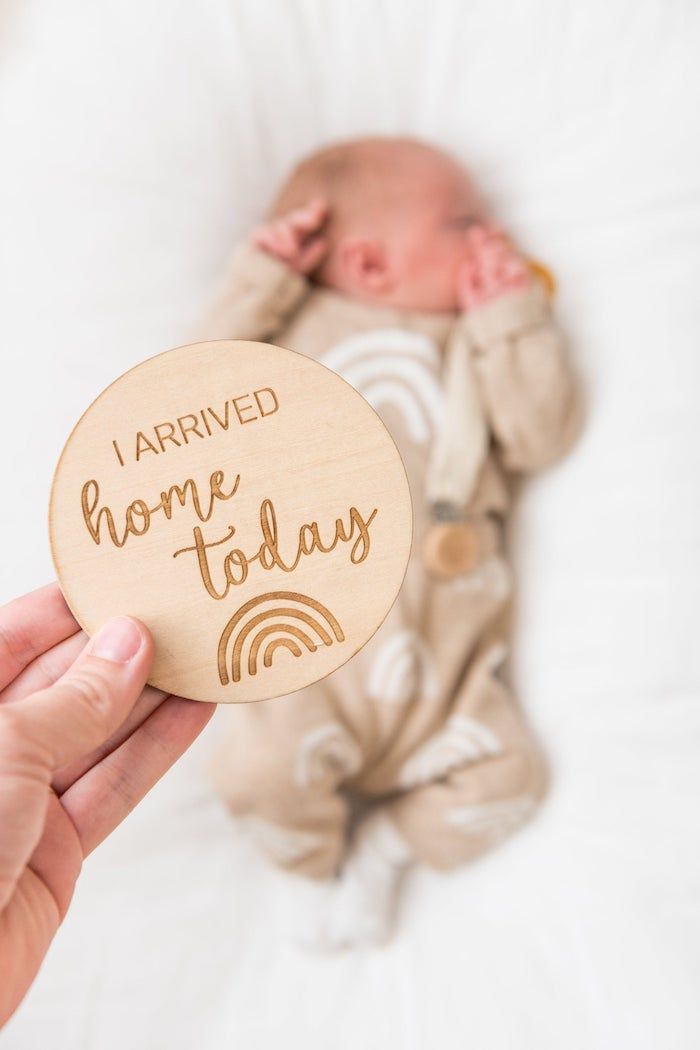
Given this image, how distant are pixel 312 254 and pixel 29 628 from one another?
A: 681 mm

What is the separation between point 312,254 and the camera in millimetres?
1235

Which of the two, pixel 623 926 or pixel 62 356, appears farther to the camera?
pixel 62 356

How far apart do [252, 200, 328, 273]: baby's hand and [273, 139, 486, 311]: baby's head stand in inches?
0.7

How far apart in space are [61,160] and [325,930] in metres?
1.04

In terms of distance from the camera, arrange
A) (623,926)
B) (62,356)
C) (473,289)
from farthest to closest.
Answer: (473,289)
(62,356)
(623,926)

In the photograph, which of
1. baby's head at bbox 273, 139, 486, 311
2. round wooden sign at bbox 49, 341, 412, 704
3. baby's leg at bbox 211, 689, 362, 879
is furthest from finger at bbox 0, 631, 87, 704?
baby's head at bbox 273, 139, 486, 311

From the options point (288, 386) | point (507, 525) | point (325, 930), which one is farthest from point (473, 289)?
point (325, 930)

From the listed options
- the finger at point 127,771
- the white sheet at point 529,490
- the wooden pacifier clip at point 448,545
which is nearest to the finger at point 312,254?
the white sheet at point 529,490

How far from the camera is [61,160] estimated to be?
3.76 ft

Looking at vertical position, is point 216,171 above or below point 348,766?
above

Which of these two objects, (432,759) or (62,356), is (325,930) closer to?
(432,759)

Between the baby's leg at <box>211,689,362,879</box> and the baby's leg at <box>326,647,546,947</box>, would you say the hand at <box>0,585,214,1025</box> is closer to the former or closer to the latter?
the baby's leg at <box>211,689,362,879</box>

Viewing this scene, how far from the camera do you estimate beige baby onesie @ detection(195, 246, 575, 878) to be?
1.10m

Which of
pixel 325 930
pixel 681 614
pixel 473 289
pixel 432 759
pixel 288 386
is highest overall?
pixel 288 386
